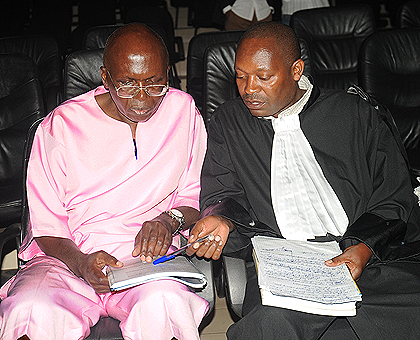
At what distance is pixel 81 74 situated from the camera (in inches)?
108

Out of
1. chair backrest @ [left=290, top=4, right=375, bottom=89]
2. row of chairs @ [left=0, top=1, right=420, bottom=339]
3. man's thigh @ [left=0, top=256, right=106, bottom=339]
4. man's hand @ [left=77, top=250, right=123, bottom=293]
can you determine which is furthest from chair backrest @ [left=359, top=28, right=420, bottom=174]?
man's thigh @ [left=0, top=256, right=106, bottom=339]

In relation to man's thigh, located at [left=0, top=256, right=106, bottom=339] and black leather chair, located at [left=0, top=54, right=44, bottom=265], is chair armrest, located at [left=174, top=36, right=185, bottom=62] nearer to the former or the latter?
black leather chair, located at [left=0, top=54, right=44, bottom=265]

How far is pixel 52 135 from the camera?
2.08 meters

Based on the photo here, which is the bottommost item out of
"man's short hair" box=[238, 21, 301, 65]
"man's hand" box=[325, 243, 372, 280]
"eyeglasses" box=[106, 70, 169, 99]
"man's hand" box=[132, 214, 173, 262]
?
"man's hand" box=[325, 243, 372, 280]

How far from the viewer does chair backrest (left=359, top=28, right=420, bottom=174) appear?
3051 millimetres

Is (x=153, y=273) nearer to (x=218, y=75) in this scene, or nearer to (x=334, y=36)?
(x=218, y=75)

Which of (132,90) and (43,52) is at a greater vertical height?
(132,90)

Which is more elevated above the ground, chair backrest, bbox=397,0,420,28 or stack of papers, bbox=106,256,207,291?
chair backrest, bbox=397,0,420,28

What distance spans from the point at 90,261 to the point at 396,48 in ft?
7.49

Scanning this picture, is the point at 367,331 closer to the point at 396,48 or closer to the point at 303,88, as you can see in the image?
the point at 303,88

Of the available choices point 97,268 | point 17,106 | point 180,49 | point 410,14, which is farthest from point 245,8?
point 97,268

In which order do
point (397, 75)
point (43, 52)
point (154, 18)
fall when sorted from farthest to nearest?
1. point (154, 18)
2. point (43, 52)
3. point (397, 75)

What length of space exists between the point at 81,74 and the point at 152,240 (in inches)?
49.1

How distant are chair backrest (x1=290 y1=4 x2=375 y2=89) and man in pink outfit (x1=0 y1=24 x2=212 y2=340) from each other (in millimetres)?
1970
